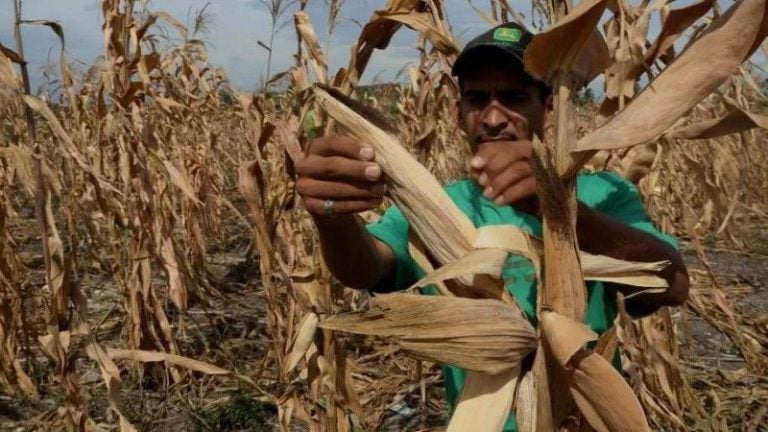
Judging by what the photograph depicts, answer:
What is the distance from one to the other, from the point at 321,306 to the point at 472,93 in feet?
2.14

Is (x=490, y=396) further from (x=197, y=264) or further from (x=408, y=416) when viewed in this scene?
(x=197, y=264)

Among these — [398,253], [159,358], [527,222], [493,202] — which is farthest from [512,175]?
[159,358]

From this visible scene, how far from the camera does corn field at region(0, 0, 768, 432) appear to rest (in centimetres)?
82

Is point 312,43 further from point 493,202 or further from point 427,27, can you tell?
point 493,202

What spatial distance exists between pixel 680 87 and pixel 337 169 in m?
0.45

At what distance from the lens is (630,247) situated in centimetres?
108

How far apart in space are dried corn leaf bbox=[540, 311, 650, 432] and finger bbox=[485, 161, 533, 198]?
7.0 inches

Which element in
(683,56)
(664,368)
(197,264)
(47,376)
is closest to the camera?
(683,56)

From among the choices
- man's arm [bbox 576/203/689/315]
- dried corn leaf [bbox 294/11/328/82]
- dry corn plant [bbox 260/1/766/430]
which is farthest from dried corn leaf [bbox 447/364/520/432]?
dried corn leaf [bbox 294/11/328/82]

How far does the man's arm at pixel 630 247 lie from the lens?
3.34 ft

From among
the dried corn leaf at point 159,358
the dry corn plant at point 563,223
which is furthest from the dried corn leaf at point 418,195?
the dried corn leaf at point 159,358

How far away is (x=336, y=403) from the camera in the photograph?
70.7 inches

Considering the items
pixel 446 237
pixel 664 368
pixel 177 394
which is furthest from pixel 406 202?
pixel 177 394

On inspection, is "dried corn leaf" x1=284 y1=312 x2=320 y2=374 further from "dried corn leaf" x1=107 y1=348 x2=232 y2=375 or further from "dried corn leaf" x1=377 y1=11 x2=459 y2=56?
"dried corn leaf" x1=377 y1=11 x2=459 y2=56
